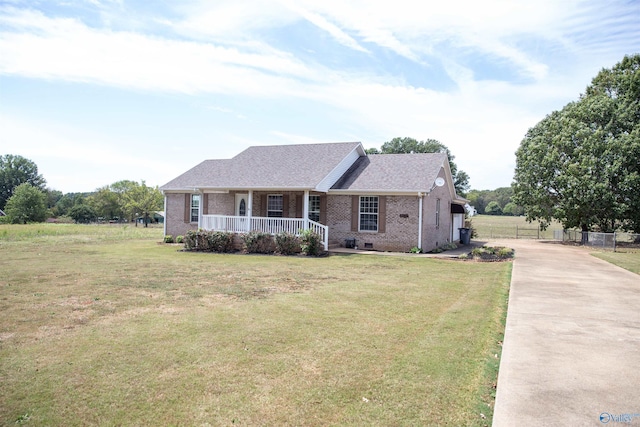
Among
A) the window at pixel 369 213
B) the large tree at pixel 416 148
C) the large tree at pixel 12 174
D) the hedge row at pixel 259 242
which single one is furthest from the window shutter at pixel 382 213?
the large tree at pixel 12 174

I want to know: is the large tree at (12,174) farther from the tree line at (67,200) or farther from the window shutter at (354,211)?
the window shutter at (354,211)

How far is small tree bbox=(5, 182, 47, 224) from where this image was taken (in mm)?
69188

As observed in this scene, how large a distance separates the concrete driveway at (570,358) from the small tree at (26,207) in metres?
79.7

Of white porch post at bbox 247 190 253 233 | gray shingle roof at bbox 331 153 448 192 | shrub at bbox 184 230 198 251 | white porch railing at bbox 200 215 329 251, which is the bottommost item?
shrub at bbox 184 230 198 251

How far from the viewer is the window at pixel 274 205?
2175 cm

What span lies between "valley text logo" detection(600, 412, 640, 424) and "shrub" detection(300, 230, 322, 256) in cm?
1409

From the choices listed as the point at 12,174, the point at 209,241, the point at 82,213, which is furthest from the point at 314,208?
the point at 12,174

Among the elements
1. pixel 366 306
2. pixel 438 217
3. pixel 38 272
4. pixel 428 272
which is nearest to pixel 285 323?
pixel 366 306

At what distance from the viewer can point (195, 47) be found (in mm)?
14008

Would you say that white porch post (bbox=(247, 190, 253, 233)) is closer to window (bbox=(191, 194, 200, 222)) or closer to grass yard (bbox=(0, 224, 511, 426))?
window (bbox=(191, 194, 200, 222))

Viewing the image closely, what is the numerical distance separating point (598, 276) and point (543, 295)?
183 inches

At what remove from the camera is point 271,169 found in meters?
21.9

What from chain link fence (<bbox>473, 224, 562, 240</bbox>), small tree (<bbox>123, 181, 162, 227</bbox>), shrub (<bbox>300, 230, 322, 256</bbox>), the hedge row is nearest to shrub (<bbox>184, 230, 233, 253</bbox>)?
the hedge row

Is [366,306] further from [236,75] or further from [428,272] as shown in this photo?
[236,75]
